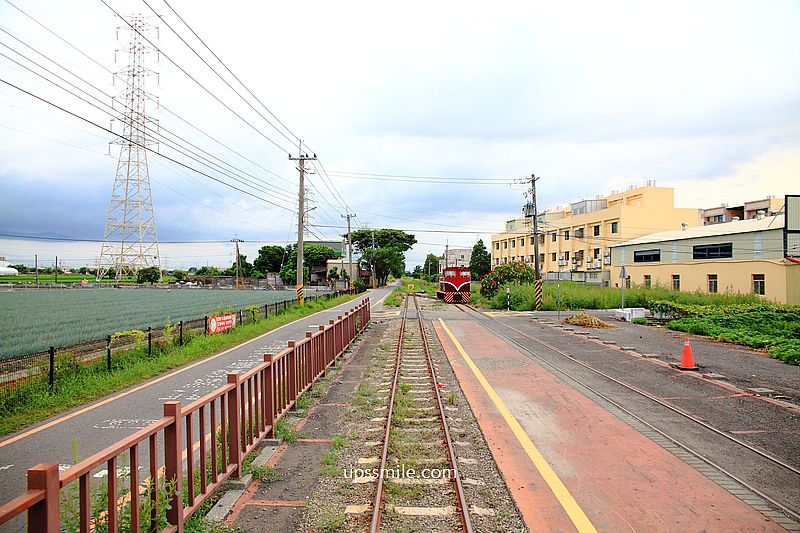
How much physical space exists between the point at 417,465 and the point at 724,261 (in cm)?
3188

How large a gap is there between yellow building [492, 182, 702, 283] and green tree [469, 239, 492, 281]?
1830 cm

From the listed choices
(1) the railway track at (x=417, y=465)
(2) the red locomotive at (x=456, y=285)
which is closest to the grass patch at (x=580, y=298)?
(2) the red locomotive at (x=456, y=285)

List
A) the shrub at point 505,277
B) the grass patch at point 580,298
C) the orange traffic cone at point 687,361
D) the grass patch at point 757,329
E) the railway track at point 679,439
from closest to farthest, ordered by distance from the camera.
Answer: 1. the railway track at point 679,439
2. the orange traffic cone at point 687,361
3. the grass patch at point 757,329
4. the grass patch at point 580,298
5. the shrub at point 505,277

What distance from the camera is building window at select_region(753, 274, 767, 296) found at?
92.5 ft

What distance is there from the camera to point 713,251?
3216 cm

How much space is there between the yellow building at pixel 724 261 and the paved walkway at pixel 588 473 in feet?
81.1

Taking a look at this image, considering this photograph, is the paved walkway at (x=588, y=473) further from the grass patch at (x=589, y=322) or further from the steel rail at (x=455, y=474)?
the grass patch at (x=589, y=322)

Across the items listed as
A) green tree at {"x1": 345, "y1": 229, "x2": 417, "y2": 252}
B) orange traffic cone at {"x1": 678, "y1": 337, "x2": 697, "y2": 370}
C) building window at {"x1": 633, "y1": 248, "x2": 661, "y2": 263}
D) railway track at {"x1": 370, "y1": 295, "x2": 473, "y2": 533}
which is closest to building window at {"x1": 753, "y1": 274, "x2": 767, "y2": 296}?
building window at {"x1": 633, "y1": 248, "x2": 661, "y2": 263}

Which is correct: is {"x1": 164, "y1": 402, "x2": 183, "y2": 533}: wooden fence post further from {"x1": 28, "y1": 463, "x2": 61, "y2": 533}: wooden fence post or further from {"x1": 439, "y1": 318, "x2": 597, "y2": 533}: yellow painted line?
{"x1": 439, "y1": 318, "x2": 597, "y2": 533}: yellow painted line

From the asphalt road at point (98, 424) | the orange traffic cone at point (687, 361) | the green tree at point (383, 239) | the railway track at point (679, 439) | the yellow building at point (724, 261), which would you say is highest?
the green tree at point (383, 239)

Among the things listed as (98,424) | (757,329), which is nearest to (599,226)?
(757,329)

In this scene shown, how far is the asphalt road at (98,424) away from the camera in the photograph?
6.09 meters

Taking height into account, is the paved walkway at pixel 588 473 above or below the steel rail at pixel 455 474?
below

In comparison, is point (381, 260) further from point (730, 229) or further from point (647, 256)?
point (730, 229)
